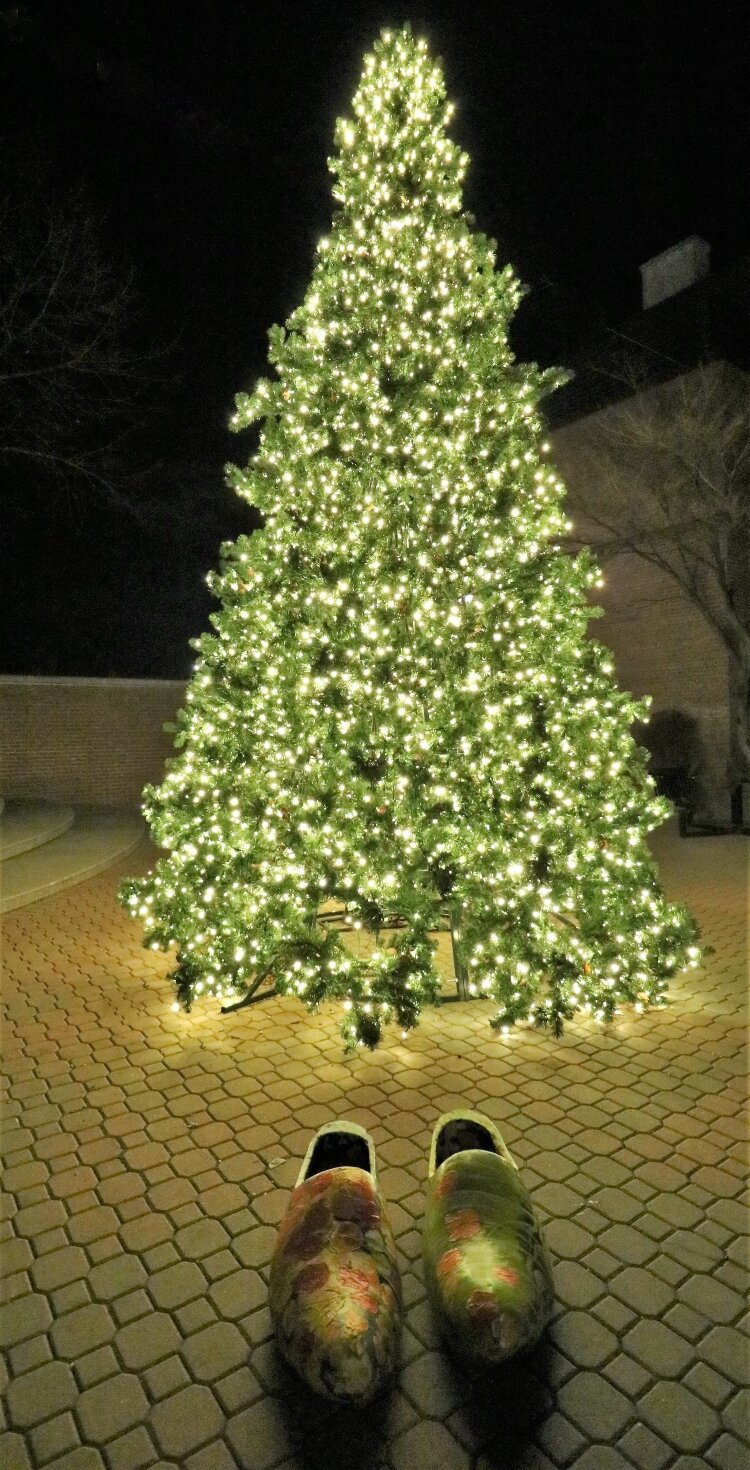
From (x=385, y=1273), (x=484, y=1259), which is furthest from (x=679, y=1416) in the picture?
(x=385, y=1273)

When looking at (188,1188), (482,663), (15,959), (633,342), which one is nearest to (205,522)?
(633,342)

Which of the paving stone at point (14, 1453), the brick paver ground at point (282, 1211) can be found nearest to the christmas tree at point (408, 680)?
the brick paver ground at point (282, 1211)

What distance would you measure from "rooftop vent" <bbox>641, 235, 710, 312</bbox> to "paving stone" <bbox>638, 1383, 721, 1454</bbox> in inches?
636

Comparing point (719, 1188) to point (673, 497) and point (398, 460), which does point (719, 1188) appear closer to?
point (398, 460)

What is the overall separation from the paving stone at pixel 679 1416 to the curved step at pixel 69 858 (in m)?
7.48

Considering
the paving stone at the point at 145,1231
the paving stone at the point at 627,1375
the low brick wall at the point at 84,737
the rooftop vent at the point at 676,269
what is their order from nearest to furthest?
1. the paving stone at the point at 627,1375
2. the paving stone at the point at 145,1231
3. the low brick wall at the point at 84,737
4. the rooftop vent at the point at 676,269

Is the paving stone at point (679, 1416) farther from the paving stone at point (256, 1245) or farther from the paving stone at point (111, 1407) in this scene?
the paving stone at point (111, 1407)

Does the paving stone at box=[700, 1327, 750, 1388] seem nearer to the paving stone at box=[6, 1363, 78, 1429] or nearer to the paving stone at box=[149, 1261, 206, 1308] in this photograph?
the paving stone at box=[149, 1261, 206, 1308]

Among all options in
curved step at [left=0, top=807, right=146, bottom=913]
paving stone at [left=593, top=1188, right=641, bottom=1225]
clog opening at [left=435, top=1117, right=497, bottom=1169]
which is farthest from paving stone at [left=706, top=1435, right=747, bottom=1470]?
curved step at [left=0, top=807, right=146, bottom=913]

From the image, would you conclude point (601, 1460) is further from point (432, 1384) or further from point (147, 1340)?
point (147, 1340)

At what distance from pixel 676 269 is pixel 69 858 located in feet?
49.7

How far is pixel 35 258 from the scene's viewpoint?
12.5m

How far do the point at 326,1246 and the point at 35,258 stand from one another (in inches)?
583

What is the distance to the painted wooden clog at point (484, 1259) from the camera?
2330 millimetres
